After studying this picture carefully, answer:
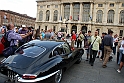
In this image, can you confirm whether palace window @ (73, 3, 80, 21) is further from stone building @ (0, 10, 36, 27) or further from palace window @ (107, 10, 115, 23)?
stone building @ (0, 10, 36, 27)

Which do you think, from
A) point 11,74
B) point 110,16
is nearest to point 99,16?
point 110,16

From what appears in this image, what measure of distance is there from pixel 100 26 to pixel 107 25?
242cm

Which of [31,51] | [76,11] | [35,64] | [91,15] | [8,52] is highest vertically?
[76,11]

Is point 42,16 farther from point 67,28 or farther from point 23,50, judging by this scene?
point 23,50

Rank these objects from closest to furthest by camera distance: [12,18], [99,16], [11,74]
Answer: [11,74]
[99,16]
[12,18]

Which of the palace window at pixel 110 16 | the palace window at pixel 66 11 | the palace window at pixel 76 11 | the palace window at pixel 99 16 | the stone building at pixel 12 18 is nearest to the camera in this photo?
the palace window at pixel 110 16

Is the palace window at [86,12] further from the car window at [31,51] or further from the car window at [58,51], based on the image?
the car window at [31,51]

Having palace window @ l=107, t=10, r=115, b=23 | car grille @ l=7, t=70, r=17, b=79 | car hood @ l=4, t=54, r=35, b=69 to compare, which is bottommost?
car grille @ l=7, t=70, r=17, b=79

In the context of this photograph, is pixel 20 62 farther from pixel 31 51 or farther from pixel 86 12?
pixel 86 12

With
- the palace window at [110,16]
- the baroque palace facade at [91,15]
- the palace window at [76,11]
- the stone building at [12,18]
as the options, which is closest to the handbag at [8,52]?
the baroque palace facade at [91,15]

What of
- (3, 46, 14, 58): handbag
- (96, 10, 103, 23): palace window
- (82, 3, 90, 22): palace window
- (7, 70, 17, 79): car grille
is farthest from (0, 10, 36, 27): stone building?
(7, 70, 17, 79): car grille

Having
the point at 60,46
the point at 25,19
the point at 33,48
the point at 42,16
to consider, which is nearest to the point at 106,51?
the point at 60,46

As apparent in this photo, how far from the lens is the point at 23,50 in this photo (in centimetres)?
418

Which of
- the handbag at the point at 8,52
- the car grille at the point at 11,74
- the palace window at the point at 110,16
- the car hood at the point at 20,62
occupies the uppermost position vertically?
the palace window at the point at 110,16
